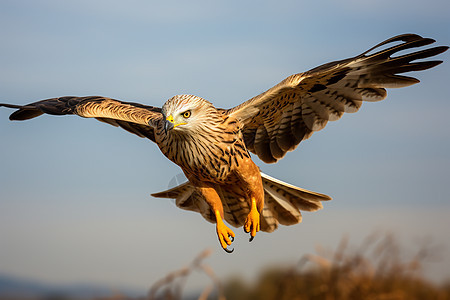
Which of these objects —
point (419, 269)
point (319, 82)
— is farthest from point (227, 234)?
point (419, 269)

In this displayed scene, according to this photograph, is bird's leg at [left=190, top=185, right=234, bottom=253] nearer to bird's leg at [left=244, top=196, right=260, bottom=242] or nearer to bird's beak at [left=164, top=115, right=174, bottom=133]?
bird's leg at [left=244, top=196, right=260, bottom=242]

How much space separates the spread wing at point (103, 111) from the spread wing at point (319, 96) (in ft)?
3.51

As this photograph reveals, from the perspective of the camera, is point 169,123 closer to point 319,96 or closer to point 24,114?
point 319,96

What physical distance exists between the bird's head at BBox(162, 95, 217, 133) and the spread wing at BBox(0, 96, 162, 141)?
72cm

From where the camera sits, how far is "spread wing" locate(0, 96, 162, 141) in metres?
5.85

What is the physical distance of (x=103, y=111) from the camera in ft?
20.2

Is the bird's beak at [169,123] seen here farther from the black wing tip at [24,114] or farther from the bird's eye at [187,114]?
the black wing tip at [24,114]

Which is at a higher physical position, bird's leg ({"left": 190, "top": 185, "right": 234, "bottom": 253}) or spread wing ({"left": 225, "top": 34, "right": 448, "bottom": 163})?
spread wing ({"left": 225, "top": 34, "right": 448, "bottom": 163})

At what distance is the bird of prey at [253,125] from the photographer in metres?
4.79

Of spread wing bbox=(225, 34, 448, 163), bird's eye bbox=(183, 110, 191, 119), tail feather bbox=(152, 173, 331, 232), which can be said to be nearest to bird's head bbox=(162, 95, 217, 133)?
bird's eye bbox=(183, 110, 191, 119)

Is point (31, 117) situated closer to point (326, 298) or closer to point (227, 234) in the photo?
point (227, 234)

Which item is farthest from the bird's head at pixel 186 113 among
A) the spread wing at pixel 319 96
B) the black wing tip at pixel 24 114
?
the black wing tip at pixel 24 114

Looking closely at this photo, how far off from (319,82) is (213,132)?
1460 mm

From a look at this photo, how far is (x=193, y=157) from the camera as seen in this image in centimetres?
477
